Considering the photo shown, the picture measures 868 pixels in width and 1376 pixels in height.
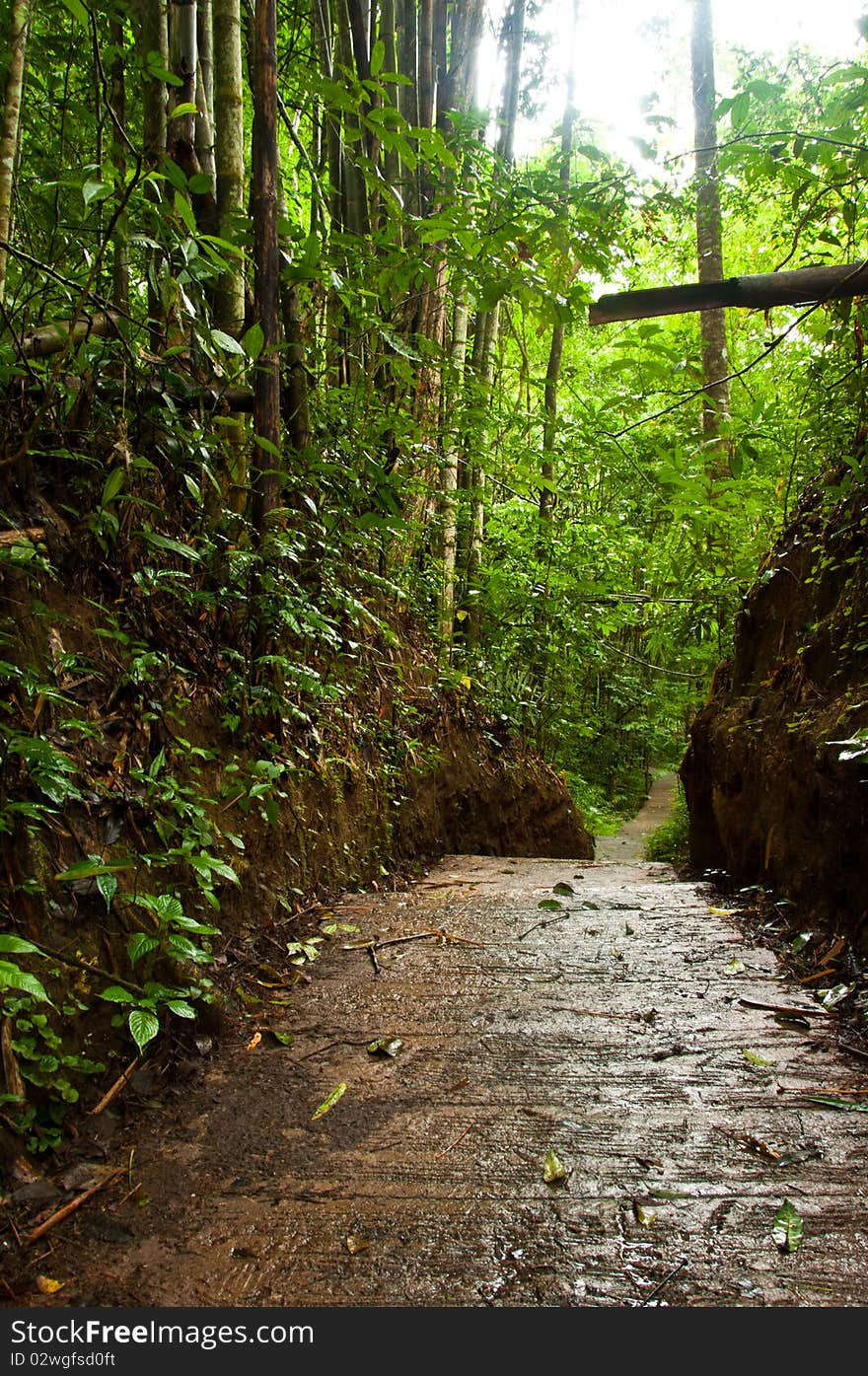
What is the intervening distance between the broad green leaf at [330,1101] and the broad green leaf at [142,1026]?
0.48m

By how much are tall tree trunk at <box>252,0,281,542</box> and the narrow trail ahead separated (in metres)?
2.06

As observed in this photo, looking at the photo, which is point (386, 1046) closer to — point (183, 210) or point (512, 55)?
point (183, 210)

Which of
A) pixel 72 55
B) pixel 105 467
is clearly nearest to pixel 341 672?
pixel 105 467

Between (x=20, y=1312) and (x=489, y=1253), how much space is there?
2.78ft

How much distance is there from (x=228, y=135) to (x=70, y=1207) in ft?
14.8

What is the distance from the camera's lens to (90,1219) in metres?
1.56

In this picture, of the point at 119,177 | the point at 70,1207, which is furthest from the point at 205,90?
the point at 70,1207

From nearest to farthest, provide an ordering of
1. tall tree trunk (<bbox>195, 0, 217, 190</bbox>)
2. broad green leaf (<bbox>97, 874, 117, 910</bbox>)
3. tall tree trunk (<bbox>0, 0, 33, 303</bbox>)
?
broad green leaf (<bbox>97, 874, 117, 910</bbox>) → tall tree trunk (<bbox>0, 0, 33, 303</bbox>) → tall tree trunk (<bbox>195, 0, 217, 190</bbox>)

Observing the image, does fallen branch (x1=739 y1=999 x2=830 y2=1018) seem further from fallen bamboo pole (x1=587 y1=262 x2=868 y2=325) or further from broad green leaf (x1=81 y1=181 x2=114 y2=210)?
broad green leaf (x1=81 y1=181 x2=114 y2=210)

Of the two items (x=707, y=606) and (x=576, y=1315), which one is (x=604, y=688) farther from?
(x=576, y=1315)

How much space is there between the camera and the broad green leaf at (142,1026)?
5.94 feet

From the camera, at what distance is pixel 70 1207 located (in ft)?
5.14

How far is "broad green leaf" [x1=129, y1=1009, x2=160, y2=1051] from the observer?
1.81 meters

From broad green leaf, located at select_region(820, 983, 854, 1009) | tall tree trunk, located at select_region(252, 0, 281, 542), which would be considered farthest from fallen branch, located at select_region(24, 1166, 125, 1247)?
tall tree trunk, located at select_region(252, 0, 281, 542)
